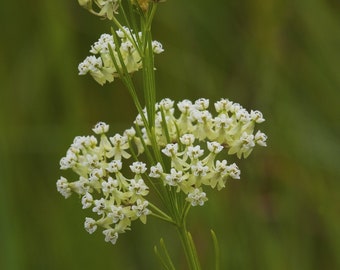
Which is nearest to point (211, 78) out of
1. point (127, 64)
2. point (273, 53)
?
point (273, 53)

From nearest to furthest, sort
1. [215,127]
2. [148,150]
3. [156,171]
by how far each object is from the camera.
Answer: [156,171]
[148,150]
[215,127]

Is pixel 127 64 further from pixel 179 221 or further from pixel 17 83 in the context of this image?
pixel 17 83

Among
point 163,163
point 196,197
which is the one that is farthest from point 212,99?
point 196,197

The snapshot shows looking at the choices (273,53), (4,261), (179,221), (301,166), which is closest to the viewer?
(179,221)

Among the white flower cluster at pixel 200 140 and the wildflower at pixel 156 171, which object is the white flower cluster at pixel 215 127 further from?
the wildflower at pixel 156 171

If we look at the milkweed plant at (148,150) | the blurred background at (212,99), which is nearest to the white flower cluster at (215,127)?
the milkweed plant at (148,150)

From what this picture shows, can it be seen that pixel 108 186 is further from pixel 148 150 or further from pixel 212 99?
pixel 212 99

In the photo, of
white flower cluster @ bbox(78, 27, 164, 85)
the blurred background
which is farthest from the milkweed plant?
the blurred background
